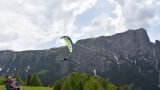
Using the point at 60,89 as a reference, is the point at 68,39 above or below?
above

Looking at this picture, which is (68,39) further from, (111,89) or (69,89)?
(111,89)

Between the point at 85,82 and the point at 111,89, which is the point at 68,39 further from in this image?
the point at 111,89

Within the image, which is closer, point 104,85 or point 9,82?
point 9,82

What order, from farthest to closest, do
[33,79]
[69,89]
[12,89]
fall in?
[33,79] < [69,89] < [12,89]

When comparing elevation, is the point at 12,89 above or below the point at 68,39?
below

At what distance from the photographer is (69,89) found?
273ft

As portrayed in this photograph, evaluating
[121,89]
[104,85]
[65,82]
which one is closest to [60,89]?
[65,82]

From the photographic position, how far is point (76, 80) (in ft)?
292

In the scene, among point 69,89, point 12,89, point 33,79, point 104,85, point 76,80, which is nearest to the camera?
point 12,89

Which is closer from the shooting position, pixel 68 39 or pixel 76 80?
pixel 68 39

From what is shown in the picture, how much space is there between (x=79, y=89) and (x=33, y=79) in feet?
105

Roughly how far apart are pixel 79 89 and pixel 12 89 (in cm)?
5092

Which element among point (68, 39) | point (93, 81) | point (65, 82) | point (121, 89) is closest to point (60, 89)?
point (65, 82)

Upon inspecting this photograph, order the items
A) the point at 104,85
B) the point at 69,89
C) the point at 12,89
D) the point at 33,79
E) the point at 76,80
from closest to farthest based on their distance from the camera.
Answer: the point at 12,89 → the point at 69,89 → the point at 76,80 → the point at 104,85 → the point at 33,79
